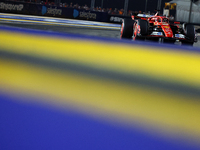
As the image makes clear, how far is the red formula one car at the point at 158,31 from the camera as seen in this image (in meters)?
4.75

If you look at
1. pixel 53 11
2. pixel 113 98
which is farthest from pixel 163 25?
pixel 53 11

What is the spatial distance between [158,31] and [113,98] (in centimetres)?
411

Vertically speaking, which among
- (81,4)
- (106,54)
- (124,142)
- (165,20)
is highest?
(81,4)

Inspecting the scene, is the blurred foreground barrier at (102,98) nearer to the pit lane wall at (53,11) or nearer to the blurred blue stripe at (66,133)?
the blurred blue stripe at (66,133)

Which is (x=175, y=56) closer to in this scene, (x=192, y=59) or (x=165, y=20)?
(x=192, y=59)

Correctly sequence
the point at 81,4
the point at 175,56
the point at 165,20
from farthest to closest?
the point at 81,4
the point at 165,20
the point at 175,56

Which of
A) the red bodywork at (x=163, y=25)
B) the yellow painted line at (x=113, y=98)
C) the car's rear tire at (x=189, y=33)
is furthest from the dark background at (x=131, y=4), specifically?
the yellow painted line at (x=113, y=98)

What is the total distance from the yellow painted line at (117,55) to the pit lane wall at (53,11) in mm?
9645

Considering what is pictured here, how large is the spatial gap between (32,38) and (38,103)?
1.28ft

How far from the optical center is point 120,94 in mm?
1036

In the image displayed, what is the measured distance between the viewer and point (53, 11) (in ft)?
36.4

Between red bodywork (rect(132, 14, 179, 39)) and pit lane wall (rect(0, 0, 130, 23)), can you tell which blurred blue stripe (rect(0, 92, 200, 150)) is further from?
pit lane wall (rect(0, 0, 130, 23))

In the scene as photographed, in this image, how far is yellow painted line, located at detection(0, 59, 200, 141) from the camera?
91 centimetres

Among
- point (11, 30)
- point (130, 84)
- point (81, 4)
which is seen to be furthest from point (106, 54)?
point (81, 4)
